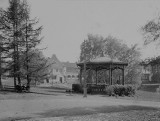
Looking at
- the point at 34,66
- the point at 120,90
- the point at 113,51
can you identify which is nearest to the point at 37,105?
the point at 120,90

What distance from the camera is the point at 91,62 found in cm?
2994

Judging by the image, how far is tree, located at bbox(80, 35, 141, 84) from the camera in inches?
1906

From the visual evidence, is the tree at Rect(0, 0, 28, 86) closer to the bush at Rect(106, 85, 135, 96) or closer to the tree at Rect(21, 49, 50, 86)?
the tree at Rect(21, 49, 50, 86)

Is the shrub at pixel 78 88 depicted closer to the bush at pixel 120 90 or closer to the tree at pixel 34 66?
the tree at pixel 34 66

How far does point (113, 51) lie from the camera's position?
2066 inches

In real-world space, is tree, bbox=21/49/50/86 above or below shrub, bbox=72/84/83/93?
above

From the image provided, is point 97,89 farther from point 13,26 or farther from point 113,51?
point 113,51

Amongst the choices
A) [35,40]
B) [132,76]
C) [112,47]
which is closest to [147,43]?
[35,40]

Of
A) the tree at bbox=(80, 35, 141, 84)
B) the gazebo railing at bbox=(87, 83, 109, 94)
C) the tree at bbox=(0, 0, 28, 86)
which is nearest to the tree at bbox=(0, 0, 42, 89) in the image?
the tree at bbox=(0, 0, 28, 86)

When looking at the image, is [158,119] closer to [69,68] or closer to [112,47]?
[112,47]

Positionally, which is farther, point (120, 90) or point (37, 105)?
point (120, 90)

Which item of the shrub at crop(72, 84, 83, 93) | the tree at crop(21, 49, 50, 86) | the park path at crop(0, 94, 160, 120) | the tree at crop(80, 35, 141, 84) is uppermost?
the tree at crop(80, 35, 141, 84)

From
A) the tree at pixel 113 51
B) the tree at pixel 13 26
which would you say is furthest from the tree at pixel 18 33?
the tree at pixel 113 51

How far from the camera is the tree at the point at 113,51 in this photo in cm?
4841
